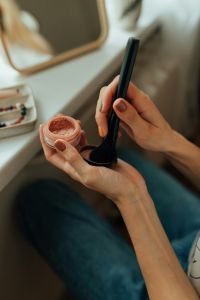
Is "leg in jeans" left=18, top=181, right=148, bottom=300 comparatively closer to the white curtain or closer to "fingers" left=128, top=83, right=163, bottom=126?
"fingers" left=128, top=83, right=163, bottom=126

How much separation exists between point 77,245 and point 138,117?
267 mm

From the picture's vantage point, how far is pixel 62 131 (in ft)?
1.94

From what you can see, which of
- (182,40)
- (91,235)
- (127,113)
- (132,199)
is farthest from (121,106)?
(182,40)

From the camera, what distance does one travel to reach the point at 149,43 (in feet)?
3.62

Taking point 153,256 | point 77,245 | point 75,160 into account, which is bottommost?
point 77,245

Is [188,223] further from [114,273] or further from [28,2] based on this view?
[28,2]

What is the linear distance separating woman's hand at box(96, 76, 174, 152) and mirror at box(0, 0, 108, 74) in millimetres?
232

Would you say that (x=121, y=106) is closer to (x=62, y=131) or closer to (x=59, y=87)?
(x=62, y=131)

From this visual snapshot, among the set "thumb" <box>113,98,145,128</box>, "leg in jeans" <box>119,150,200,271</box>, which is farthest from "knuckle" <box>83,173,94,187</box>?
"leg in jeans" <box>119,150,200,271</box>

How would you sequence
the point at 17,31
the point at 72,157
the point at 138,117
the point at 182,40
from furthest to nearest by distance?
1. the point at 182,40
2. the point at 17,31
3. the point at 138,117
4. the point at 72,157

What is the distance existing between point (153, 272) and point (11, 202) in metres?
0.36

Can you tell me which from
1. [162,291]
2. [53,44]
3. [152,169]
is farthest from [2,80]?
[162,291]

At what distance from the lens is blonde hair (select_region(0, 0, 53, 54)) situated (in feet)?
2.32

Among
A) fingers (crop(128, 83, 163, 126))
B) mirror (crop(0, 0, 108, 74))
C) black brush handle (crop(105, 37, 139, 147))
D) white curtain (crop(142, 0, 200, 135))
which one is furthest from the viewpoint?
white curtain (crop(142, 0, 200, 135))
